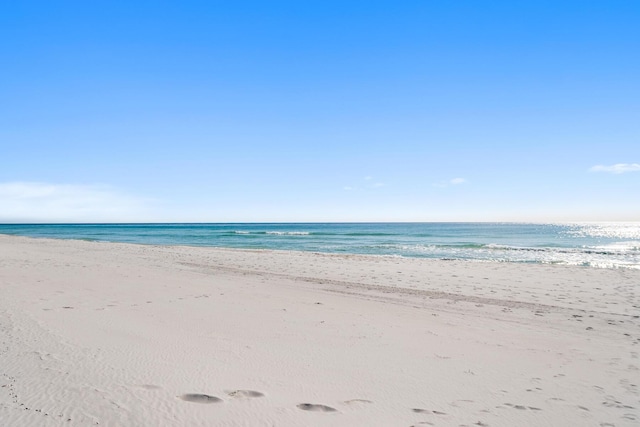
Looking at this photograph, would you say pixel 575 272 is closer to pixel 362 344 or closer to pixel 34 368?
pixel 362 344

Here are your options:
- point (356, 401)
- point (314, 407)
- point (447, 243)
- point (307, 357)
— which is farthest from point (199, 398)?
point (447, 243)

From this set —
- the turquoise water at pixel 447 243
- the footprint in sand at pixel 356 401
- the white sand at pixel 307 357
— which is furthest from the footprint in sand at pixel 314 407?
the turquoise water at pixel 447 243

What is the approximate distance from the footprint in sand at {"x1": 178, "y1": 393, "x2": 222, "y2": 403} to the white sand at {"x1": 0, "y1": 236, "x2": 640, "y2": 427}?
0.02 m

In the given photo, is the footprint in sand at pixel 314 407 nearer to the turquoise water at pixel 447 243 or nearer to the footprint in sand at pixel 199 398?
the footprint in sand at pixel 199 398

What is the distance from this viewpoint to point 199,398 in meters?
4.27

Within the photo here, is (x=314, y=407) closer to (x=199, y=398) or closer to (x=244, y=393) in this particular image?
(x=244, y=393)

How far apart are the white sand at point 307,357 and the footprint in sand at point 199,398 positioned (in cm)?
2

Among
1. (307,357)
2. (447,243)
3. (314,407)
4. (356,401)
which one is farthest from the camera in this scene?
(447,243)

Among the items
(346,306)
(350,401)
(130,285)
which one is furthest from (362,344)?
(130,285)

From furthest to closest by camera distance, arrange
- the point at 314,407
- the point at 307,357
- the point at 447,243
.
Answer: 1. the point at 447,243
2. the point at 307,357
3. the point at 314,407

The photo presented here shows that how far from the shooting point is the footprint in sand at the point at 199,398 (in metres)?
4.21

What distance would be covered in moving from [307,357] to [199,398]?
1.87 meters

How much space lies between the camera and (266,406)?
418cm

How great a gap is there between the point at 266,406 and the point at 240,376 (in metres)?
0.86
